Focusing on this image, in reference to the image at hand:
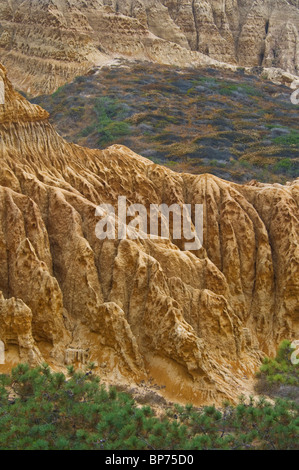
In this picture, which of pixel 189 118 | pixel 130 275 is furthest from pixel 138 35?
pixel 130 275

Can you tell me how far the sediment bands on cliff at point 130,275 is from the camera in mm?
16438

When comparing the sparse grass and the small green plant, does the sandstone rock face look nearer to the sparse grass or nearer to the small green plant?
the sparse grass

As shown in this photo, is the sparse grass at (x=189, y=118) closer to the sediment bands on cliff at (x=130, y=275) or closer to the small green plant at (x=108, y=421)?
the sediment bands on cliff at (x=130, y=275)

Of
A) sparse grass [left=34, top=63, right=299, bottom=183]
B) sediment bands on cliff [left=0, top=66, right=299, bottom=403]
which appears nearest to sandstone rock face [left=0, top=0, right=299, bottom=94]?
sparse grass [left=34, top=63, right=299, bottom=183]

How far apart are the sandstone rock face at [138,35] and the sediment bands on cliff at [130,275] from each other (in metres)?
50.7

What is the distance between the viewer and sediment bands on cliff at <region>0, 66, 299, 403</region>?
16.4 m

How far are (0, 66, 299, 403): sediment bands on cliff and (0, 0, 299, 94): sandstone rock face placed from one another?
166ft

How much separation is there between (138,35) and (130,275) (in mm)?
68495

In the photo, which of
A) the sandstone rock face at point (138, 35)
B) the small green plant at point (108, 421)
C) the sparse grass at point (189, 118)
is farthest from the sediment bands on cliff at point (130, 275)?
the sandstone rock face at point (138, 35)

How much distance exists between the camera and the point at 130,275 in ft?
58.5

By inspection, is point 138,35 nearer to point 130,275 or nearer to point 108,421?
point 130,275

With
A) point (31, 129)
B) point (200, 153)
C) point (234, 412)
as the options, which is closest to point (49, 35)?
point (200, 153)
